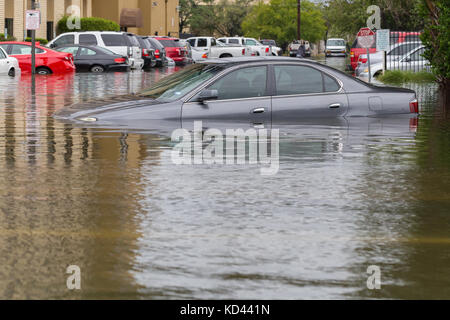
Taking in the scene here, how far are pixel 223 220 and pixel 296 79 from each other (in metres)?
6.74

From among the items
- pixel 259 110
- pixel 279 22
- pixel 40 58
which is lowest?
pixel 259 110

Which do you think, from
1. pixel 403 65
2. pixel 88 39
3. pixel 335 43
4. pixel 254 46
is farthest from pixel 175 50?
pixel 335 43

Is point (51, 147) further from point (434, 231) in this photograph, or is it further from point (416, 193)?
point (434, 231)

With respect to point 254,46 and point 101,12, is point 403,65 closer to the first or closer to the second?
point 254,46

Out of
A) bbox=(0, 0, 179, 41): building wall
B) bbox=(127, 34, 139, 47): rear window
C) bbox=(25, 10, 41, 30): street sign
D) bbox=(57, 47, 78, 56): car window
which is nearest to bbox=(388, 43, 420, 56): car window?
bbox=(57, 47, 78, 56): car window

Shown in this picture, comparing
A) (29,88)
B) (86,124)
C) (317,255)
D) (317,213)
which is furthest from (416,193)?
(29,88)

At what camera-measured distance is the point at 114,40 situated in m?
47.6

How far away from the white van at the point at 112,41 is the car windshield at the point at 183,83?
3015cm

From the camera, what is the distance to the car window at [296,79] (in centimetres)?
1488

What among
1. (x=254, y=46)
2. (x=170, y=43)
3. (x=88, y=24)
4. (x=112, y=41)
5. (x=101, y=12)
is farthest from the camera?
(x=101, y=12)

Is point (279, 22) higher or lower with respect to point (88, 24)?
higher

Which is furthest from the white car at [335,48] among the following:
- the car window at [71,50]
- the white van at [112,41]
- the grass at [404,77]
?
the grass at [404,77]

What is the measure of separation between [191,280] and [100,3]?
245ft
